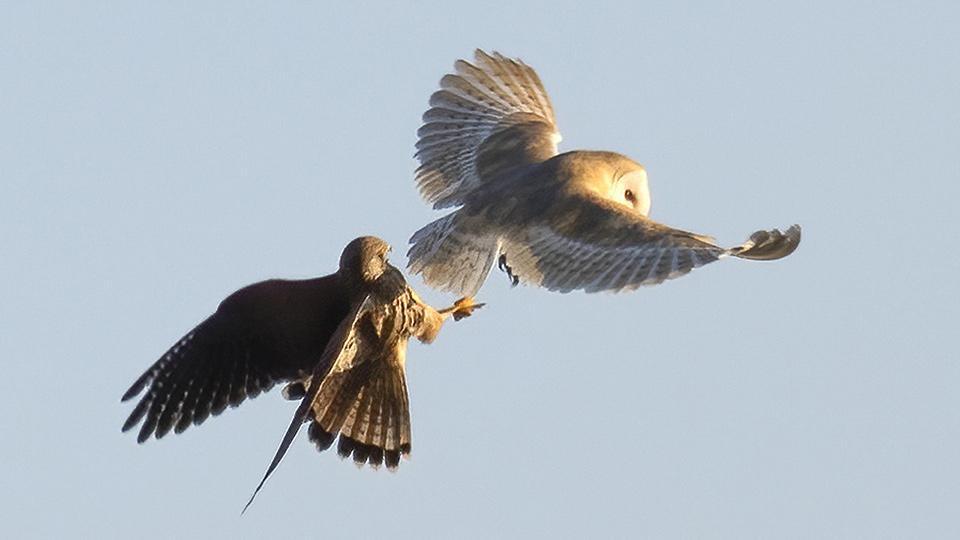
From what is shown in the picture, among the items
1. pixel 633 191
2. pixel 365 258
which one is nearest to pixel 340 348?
pixel 365 258

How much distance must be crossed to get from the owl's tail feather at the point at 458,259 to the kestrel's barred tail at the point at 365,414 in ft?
4.05

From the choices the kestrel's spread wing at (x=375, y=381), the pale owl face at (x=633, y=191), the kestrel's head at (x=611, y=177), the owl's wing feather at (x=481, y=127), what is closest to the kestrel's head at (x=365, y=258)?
the kestrel's spread wing at (x=375, y=381)

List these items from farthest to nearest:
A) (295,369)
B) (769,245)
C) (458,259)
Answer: (458,259), (295,369), (769,245)

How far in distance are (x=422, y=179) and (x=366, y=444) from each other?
4.61m

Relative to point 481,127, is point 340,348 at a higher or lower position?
lower

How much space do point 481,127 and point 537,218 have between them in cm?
367

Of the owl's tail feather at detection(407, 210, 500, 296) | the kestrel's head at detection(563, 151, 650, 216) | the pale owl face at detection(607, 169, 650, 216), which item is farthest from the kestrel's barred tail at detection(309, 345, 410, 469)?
the pale owl face at detection(607, 169, 650, 216)

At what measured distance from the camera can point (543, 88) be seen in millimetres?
20422

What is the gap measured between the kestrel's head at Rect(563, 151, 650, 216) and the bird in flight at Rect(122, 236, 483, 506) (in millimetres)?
1955

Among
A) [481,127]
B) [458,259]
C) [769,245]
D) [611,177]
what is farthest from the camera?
[481,127]

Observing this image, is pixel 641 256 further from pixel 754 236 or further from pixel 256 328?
pixel 256 328

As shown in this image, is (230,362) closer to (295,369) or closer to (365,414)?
(295,369)

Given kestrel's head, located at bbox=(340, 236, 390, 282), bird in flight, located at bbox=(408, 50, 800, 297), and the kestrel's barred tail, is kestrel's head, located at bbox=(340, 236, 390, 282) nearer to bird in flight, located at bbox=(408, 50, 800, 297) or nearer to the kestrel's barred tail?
the kestrel's barred tail

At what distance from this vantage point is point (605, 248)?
15633mm
